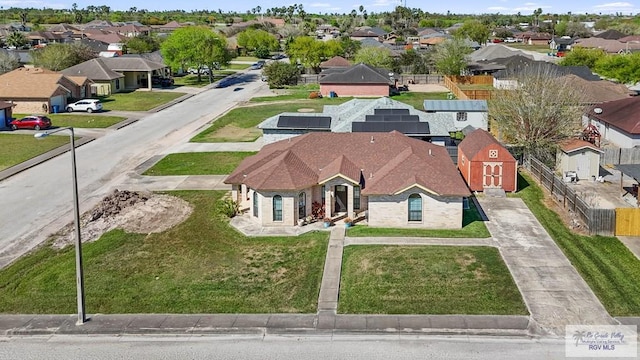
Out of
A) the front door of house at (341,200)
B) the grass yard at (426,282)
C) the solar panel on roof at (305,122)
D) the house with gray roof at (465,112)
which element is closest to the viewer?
the grass yard at (426,282)

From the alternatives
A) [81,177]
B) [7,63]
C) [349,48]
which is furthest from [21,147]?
[349,48]

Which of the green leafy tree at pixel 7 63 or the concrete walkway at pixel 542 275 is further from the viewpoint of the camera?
the green leafy tree at pixel 7 63

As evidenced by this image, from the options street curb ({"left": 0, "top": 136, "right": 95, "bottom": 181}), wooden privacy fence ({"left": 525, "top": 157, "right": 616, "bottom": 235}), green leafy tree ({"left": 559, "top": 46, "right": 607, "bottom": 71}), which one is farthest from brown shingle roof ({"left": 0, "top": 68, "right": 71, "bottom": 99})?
green leafy tree ({"left": 559, "top": 46, "right": 607, "bottom": 71})

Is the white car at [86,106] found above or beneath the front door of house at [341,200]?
above

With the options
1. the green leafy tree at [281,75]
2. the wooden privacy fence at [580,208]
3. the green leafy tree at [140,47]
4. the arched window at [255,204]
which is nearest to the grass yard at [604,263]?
the wooden privacy fence at [580,208]

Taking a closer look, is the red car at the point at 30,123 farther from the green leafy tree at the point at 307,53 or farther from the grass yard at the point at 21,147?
the green leafy tree at the point at 307,53

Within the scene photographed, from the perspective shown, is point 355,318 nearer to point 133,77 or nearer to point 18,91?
point 18,91

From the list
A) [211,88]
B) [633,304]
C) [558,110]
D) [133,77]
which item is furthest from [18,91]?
[633,304]
